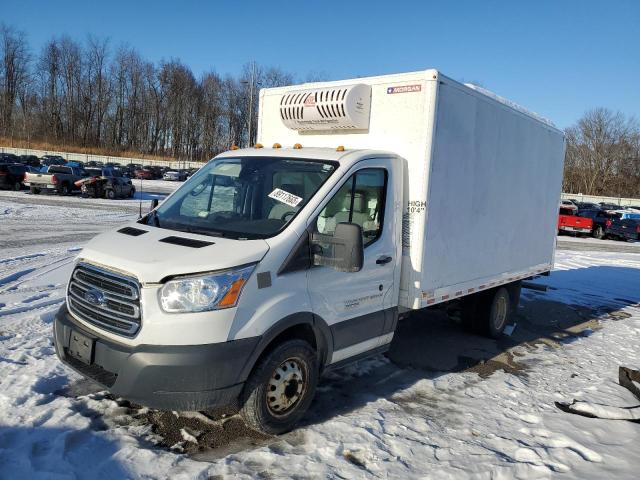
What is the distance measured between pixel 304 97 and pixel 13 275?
633 cm

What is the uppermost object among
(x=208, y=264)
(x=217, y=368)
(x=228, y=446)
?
(x=208, y=264)

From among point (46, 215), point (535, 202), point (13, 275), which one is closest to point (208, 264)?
point (535, 202)

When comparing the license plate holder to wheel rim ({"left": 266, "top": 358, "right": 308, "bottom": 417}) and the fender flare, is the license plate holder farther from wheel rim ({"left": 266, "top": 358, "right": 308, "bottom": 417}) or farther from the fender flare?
wheel rim ({"left": 266, "top": 358, "right": 308, "bottom": 417})

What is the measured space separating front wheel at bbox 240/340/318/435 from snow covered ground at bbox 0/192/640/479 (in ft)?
0.56

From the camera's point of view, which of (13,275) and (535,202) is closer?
(535,202)

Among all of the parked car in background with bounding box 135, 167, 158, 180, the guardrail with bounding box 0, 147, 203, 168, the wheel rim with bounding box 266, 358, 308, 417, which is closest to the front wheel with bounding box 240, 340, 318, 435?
the wheel rim with bounding box 266, 358, 308, 417

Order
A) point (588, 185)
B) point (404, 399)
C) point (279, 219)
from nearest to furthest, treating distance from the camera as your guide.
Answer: point (279, 219) < point (404, 399) < point (588, 185)

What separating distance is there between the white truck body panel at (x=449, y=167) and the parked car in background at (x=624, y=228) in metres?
25.9

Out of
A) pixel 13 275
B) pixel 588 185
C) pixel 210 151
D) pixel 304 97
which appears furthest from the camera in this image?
pixel 210 151

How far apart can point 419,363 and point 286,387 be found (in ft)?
8.73

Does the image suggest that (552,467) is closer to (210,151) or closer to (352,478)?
(352,478)

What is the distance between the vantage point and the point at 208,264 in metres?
3.47

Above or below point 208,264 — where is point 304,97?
above

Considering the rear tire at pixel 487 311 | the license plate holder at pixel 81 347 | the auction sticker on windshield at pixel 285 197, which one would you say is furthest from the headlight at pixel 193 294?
the rear tire at pixel 487 311
